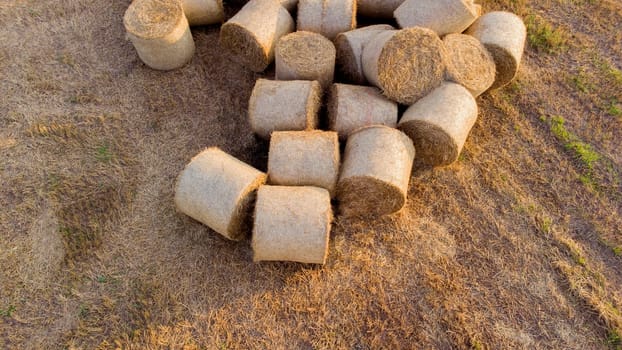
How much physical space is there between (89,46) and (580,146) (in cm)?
979

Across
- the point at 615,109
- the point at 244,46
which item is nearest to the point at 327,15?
the point at 244,46

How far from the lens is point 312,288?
21.5 ft

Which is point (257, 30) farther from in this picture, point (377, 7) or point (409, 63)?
point (409, 63)

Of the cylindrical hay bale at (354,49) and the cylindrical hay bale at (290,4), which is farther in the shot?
the cylindrical hay bale at (290,4)

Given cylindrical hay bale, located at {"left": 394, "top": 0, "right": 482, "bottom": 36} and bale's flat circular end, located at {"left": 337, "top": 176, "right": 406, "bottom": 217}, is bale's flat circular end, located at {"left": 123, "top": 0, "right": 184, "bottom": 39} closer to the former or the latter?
cylindrical hay bale, located at {"left": 394, "top": 0, "right": 482, "bottom": 36}

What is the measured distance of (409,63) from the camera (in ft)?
23.6

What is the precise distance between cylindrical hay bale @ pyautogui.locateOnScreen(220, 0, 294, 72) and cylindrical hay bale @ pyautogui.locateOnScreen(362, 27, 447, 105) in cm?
203

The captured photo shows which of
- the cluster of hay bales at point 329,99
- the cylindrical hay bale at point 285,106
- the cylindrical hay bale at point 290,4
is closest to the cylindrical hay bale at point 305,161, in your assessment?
the cluster of hay bales at point 329,99

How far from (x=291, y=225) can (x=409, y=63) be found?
3.32 m

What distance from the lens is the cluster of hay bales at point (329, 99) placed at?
6.40 meters

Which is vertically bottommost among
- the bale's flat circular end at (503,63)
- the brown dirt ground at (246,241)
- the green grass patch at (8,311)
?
the green grass patch at (8,311)

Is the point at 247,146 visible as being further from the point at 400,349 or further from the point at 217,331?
the point at 400,349

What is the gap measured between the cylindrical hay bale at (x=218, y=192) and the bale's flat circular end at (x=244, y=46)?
2524mm

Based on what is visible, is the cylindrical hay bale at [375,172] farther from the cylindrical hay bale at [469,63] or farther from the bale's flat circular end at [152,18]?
the bale's flat circular end at [152,18]
